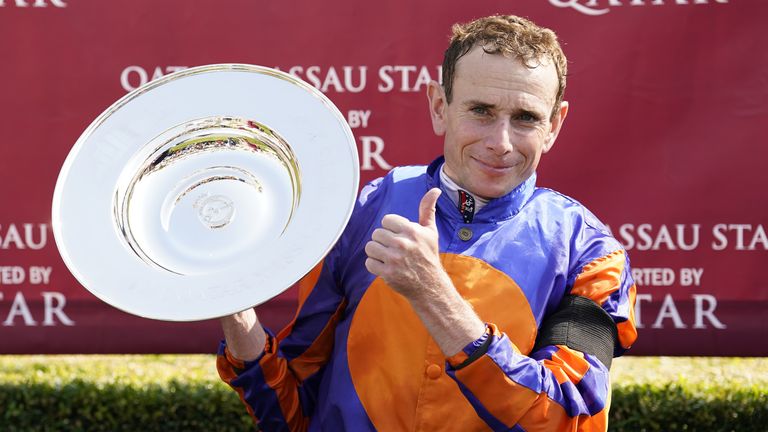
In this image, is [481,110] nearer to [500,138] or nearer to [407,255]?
[500,138]

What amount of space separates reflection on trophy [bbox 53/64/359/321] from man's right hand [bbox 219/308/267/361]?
18cm

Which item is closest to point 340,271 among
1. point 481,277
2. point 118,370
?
point 481,277

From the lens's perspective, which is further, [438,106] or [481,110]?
[438,106]

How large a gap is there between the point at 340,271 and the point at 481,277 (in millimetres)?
351

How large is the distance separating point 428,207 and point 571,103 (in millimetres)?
2068

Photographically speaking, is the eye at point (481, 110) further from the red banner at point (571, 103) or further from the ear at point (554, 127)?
the red banner at point (571, 103)

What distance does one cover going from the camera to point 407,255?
1969mm

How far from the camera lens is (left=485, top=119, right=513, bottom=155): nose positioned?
223 centimetres

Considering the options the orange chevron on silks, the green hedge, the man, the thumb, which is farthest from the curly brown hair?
the green hedge

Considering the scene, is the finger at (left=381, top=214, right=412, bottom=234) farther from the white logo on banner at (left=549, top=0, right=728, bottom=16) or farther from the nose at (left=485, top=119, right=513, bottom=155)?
the white logo on banner at (left=549, top=0, right=728, bottom=16)

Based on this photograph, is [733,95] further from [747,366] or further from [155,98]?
[155,98]

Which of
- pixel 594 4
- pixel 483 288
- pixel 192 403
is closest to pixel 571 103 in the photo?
pixel 594 4

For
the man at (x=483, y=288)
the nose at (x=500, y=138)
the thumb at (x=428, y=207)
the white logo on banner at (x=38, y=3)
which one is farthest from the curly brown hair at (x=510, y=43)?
the white logo on banner at (x=38, y=3)

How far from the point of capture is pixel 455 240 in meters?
2.31
